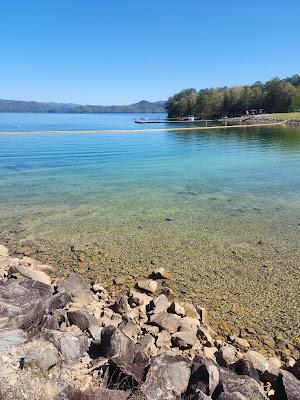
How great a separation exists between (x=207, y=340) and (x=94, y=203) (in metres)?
14.6

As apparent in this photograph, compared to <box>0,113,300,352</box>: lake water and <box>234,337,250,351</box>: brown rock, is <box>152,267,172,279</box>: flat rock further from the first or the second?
<box>234,337,250,351</box>: brown rock

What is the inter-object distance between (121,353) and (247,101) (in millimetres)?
190828

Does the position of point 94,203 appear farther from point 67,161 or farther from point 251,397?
point 67,161

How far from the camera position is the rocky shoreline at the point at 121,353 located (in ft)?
20.1

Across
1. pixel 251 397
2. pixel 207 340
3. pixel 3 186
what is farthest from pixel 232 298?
pixel 3 186

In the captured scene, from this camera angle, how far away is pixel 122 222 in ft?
60.0

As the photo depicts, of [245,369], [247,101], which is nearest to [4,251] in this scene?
[245,369]

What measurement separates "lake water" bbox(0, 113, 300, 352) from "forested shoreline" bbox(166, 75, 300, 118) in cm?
15000

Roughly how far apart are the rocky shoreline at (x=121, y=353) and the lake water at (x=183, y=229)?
4.35 ft

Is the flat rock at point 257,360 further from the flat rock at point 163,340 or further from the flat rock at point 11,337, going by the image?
the flat rock at point 11,337

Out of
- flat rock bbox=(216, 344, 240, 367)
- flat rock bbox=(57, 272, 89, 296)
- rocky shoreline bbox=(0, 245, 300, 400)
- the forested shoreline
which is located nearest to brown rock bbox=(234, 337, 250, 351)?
rocky shoreline bbox=(0, 245, 300, 400)

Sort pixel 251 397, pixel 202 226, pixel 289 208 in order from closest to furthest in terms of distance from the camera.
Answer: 1. pixel 251 397
2. pixel 202 226
3. pixel 289 208

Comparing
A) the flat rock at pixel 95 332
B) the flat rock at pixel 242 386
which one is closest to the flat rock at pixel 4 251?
the flat rock at pixel 95 332

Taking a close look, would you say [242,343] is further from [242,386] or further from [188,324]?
[242,386]
